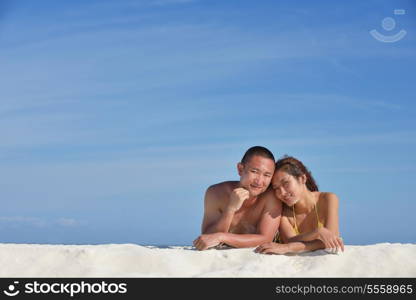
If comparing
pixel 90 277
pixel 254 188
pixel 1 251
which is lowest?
pixel 90 277

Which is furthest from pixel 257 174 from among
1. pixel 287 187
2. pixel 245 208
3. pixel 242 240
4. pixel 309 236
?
pixel 309 236

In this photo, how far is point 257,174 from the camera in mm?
6066

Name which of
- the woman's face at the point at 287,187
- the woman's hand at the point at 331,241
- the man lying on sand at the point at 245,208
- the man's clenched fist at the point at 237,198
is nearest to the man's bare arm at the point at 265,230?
the man lying on sand at the point at 245,208

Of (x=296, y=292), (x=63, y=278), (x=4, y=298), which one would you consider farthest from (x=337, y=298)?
(x=4, y=298)

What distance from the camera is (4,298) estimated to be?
4.36 meters

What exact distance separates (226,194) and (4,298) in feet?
8.90

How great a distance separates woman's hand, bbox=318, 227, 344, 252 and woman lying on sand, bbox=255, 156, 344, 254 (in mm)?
62

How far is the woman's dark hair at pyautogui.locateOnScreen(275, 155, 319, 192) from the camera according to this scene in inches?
243

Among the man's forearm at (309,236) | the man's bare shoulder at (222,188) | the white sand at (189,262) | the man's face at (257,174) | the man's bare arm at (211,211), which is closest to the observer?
the white sand at (189,262)

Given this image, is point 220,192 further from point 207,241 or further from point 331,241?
point 331,241

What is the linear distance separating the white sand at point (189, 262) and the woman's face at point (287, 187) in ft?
2.28

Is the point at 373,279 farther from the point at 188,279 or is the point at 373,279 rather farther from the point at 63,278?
the point at 63,278

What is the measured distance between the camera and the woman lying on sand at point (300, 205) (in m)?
6.09

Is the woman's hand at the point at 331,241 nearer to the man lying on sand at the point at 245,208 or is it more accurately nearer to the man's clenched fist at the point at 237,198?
the man lying on sand at the point at 245,208
